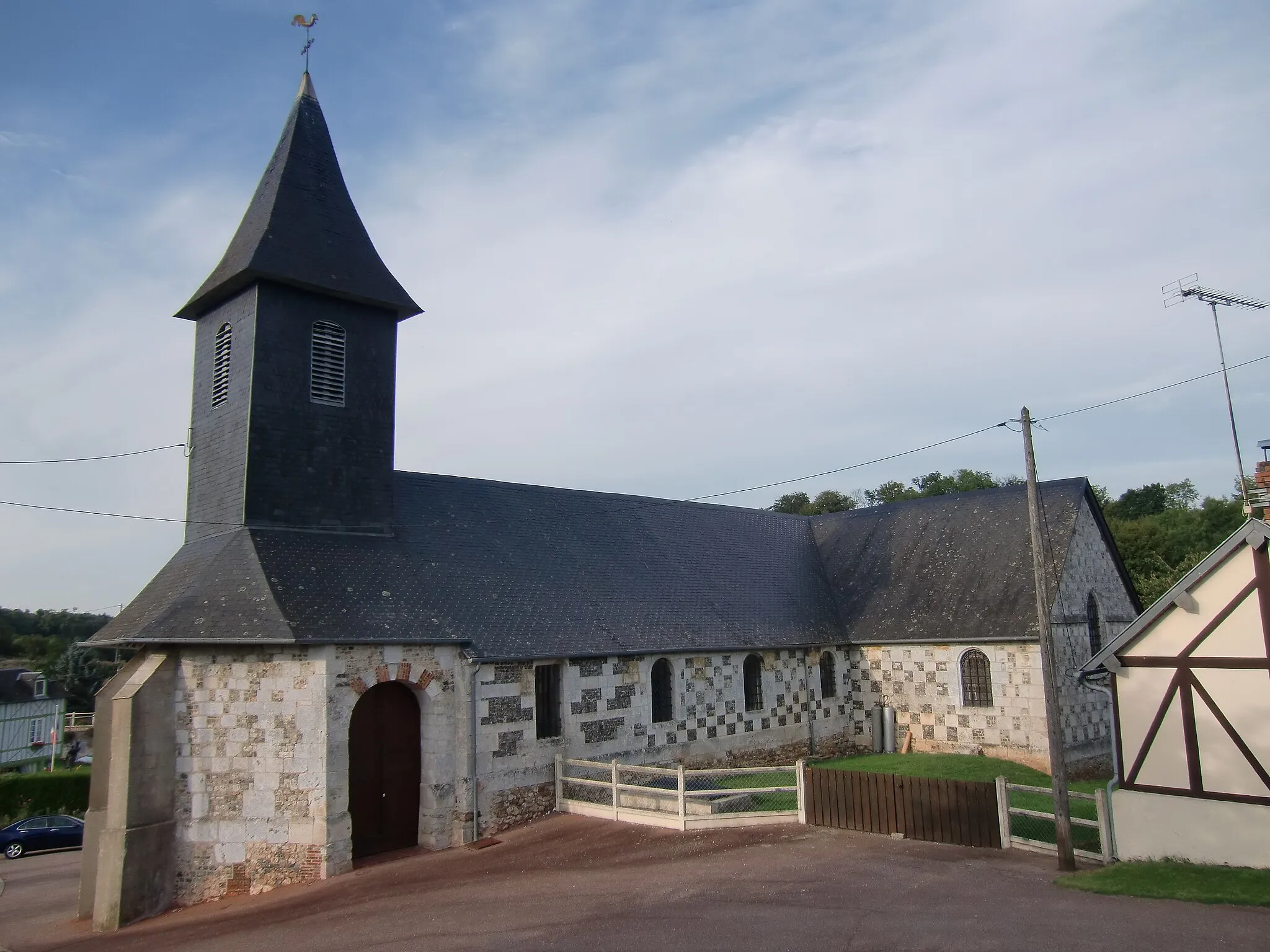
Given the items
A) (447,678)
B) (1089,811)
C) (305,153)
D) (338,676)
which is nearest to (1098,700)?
(1089,811)

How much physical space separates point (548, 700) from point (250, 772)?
5681 millimetres

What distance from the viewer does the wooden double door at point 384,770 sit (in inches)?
605

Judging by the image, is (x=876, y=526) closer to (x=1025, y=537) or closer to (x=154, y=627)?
(x=1025, y=537)

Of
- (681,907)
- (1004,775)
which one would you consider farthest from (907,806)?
(1004,775)

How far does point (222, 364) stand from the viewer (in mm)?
18266

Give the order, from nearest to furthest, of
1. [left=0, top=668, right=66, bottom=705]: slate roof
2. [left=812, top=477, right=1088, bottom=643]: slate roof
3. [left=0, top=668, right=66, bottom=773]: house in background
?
[left=812, top=477, right=1088, bottom=643]: slate roof, [left=0, top=668, right=66, bottom=773]: house in background, [left=0, top=668, right=66, bottom=705]: slate roof

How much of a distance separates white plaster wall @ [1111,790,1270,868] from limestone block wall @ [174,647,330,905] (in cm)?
1205

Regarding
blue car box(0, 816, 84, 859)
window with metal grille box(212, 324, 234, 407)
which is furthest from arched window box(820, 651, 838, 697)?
blue car box(0, 816, 84, 859)

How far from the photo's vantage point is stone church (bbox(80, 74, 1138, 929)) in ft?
48.2

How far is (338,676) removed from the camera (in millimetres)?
14906

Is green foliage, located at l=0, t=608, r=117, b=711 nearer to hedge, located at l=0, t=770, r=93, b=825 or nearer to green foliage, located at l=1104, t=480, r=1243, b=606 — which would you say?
hedge, located at l=0, t=770, r=93, b=825

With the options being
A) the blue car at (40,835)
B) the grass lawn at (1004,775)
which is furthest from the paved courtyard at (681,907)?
the blue car at (40,835)

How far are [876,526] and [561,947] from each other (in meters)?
20.0

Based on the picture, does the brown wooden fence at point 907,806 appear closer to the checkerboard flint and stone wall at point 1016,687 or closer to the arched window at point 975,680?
the checkerboard flint and stone wall at point 1016,687
